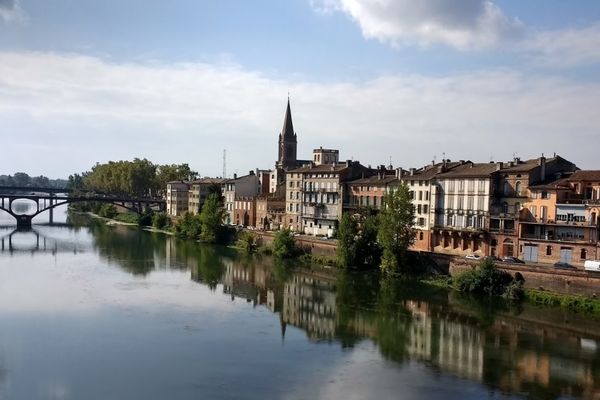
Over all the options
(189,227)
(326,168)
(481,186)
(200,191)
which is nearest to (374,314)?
(481,186)

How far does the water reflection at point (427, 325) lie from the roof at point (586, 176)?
421 inches

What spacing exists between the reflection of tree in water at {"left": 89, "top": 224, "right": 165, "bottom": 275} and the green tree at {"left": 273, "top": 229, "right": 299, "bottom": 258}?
1035 centimetres

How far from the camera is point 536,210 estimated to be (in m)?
42.7

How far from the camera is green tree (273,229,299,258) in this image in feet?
182

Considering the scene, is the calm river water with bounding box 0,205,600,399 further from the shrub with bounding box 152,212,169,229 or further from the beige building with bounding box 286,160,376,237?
the shrub with bounding box 152,212,169,229

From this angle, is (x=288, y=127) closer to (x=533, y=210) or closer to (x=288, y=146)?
(x=288, y=146)

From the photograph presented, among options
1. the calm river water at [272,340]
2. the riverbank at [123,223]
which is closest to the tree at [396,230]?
the calm river water at [272,340]

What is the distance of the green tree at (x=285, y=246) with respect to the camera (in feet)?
182

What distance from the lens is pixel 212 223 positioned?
67.5m

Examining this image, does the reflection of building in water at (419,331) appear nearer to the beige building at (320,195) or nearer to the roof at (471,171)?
the roof at (471,171)

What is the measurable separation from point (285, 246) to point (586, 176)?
24735 millimetres

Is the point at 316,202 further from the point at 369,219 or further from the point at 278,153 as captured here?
the point at 278,153

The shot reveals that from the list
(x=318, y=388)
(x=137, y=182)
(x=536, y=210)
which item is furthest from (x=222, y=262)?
(x=137, y=182)

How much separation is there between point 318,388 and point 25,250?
1835 inches
